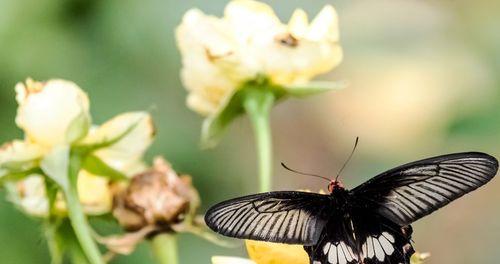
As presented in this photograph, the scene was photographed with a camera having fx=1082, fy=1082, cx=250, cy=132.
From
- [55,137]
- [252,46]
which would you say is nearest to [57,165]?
[55,137]

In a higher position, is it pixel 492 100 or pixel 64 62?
pixel 492 100

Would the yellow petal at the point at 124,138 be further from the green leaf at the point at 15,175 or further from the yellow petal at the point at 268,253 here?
the yellow petal at the point at 268,253

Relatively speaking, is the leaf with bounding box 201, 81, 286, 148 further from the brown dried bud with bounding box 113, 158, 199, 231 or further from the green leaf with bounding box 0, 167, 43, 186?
the green leaf with bounding box 0, 167, 43, 186

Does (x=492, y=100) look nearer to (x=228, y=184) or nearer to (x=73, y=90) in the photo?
(x=228, y=184)

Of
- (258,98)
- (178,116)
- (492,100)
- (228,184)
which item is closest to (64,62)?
(178,116)

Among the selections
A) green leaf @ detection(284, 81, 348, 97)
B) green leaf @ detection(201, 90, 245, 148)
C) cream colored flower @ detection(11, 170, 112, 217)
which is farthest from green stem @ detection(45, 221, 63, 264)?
green leaf @ detection(284, 81, 348, 97)
